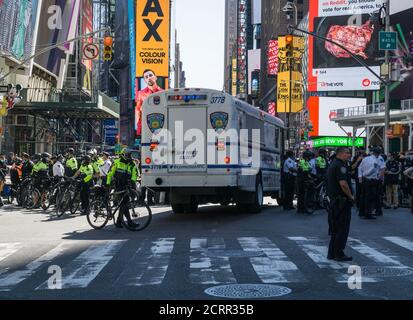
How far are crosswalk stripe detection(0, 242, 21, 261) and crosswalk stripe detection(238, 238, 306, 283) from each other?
13.7ft

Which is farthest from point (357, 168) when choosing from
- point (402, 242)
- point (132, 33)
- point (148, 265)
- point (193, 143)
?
→ point (132, 33)

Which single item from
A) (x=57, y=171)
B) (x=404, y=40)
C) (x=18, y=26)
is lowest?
(x=57, y=171)

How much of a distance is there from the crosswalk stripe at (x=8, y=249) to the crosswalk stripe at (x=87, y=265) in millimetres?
1296

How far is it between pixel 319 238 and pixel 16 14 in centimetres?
3049

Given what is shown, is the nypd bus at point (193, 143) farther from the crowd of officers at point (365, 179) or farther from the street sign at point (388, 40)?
the street sign at point (388, 40)

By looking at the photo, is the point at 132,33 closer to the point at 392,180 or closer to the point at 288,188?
the point at 288,188

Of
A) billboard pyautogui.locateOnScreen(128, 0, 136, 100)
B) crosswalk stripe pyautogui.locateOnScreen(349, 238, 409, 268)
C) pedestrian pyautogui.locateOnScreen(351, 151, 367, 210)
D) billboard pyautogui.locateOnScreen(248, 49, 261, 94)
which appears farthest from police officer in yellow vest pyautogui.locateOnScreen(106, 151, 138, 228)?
billboard pyautogui.locateOnScreen(248, 49, 261, 94)

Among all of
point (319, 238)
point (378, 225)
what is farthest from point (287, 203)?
point (319, 238)

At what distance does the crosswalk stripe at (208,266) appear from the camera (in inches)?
340

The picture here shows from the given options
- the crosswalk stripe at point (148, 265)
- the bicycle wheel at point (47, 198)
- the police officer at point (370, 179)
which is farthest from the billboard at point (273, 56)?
the crosswalk stripe at point (148, 265)

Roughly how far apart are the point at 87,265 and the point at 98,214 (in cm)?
557

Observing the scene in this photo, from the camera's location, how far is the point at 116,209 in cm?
1502

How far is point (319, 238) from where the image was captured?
1342 centimetres
